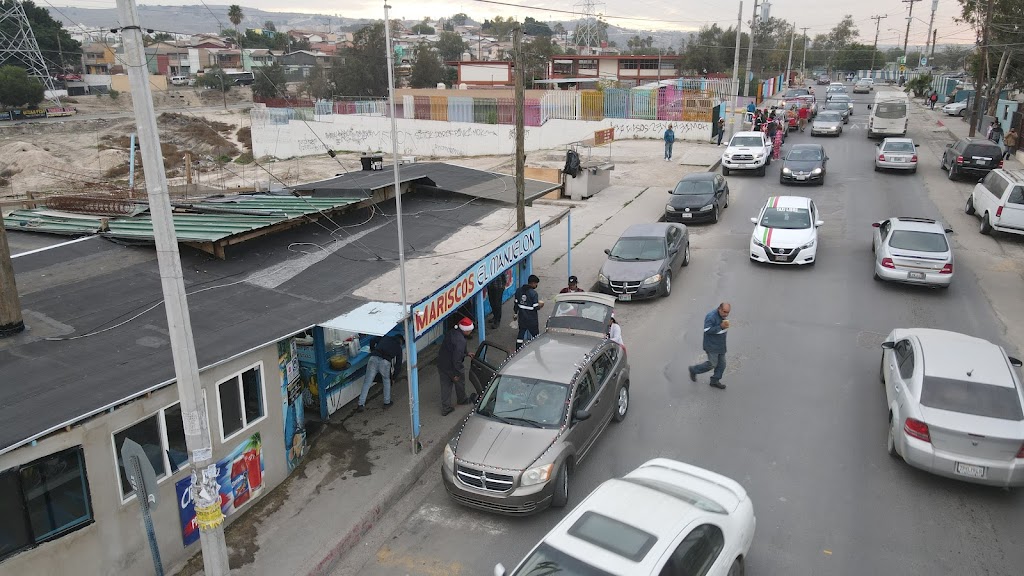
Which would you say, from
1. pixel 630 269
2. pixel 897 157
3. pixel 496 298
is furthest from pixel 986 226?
pixel 496 298

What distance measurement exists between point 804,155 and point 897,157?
4233 mm

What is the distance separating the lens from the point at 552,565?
584 centimetres

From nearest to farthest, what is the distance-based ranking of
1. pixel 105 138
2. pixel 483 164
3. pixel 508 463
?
pixel 508 463 → pixel 483 164 → pixel 105 138

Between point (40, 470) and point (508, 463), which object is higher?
point (40, 470)

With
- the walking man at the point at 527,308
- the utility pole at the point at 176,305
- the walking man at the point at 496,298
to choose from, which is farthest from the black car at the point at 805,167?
the utility pole at the point at 176,305

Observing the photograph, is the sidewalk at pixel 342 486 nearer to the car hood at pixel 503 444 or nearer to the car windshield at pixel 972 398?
the car hood at pixel 503 444

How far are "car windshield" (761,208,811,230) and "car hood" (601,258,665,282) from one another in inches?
167

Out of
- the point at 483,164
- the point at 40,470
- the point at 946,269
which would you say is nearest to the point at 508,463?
the point at 40,470

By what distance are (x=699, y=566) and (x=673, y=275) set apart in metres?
11.9

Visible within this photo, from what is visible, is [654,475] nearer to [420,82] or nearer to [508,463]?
[508,463]

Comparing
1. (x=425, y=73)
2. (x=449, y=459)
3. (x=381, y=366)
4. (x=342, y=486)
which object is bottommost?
(x=342, y=486)

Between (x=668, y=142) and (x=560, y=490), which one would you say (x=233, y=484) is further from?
(x=668, y=142)

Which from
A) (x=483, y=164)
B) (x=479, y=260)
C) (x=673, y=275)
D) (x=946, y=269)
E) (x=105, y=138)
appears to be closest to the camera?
(x=479, y=260)

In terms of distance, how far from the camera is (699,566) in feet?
19.8
